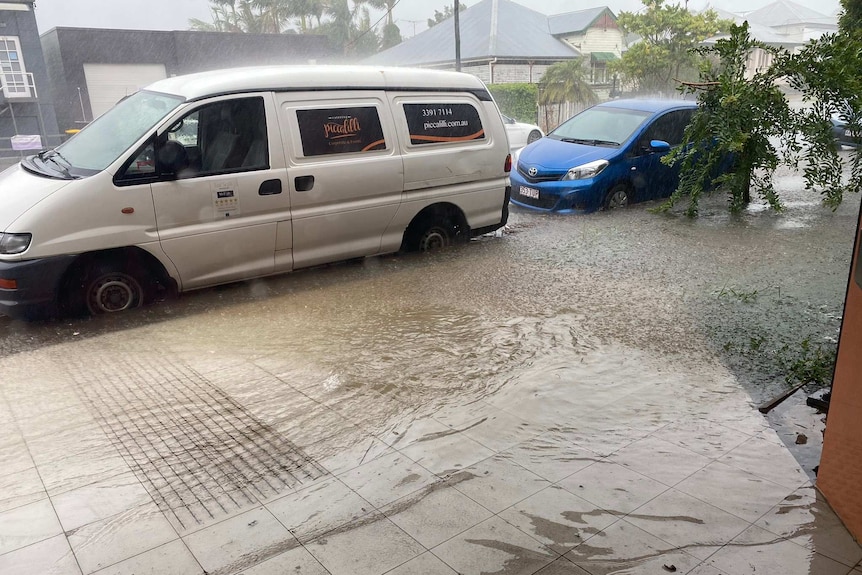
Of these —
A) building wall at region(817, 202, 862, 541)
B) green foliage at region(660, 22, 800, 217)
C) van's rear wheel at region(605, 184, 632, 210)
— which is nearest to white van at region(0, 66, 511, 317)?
van's rear wheel at region(605, 184, 632, 210)

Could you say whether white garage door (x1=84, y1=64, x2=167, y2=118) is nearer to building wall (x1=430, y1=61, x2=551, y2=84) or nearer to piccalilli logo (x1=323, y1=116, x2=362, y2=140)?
building wall (x1=430, y1=61, x2=551, y2=84)

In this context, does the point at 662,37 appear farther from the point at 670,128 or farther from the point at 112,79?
the point at 112,79

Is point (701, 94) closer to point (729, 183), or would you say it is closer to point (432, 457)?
point (729, 183)

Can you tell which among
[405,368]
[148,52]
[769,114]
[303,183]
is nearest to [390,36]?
[148,52]

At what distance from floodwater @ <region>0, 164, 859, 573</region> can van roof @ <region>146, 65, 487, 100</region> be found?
189 cm

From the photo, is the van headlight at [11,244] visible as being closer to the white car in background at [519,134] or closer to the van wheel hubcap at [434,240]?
the van wheel hubcap at [434,240]

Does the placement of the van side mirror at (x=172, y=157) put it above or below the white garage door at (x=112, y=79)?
below

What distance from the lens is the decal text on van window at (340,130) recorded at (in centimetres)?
608

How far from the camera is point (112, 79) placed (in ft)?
79.3

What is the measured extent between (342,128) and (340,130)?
3 cm

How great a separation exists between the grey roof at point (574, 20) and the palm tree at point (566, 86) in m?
6.80

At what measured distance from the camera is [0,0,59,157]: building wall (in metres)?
18.9

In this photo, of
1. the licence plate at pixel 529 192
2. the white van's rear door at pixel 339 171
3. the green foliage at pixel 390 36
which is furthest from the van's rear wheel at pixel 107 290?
the green foliage at pixel 390 36

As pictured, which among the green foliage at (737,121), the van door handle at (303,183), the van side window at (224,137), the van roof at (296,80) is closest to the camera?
the van side window at (224,137)
